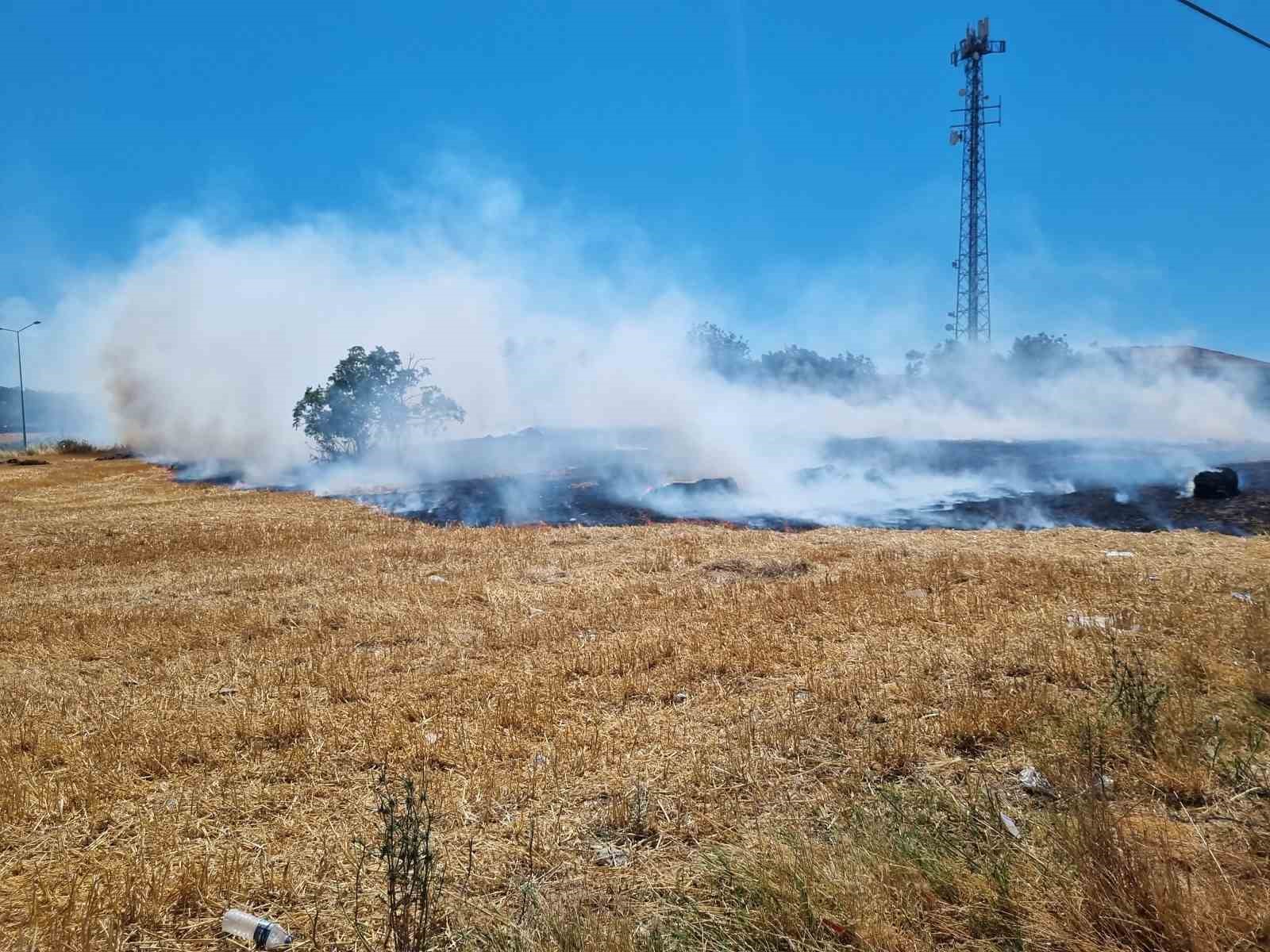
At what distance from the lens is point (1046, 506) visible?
22.3 m

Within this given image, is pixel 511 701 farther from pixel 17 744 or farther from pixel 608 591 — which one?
pixel 608 591

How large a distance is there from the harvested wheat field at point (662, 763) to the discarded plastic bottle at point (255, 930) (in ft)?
0.24

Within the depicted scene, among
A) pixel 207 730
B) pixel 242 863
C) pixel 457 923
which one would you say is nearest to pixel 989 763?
pixel 457 923

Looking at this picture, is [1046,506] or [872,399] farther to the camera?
[872,399]

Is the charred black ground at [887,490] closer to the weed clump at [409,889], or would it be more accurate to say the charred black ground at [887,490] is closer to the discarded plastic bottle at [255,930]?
the weed clump at [409,889]

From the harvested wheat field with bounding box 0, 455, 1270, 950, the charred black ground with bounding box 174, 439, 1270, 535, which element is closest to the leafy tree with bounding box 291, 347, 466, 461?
the charred black ground with bounding box 174, 439, 1270, 535

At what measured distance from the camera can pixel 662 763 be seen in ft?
16.6

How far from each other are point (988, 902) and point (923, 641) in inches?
193

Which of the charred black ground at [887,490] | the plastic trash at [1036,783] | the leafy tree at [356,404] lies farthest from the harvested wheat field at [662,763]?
the leafy tree at [356,404]

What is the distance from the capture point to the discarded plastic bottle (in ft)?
10.6

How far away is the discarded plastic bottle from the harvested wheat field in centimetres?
Result: 7

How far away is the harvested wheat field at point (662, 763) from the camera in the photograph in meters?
3.15

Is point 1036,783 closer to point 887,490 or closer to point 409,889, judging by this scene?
point 409,889

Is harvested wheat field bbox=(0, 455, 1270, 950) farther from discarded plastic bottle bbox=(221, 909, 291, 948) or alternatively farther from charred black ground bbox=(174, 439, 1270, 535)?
charred black ground bbox=(174, 439, 1270, 535)
